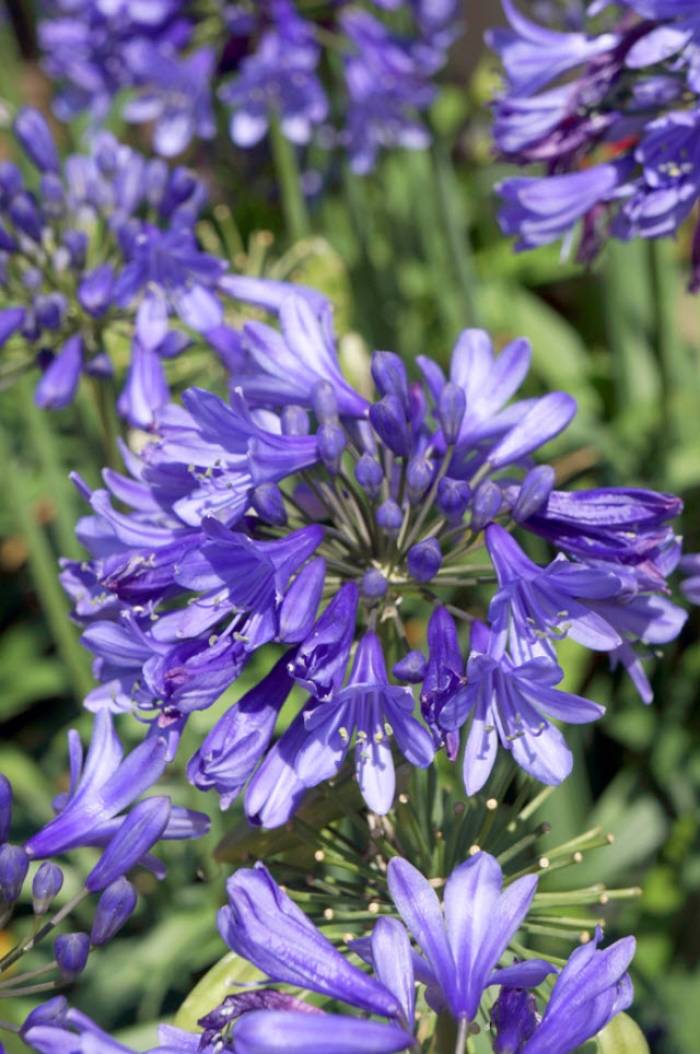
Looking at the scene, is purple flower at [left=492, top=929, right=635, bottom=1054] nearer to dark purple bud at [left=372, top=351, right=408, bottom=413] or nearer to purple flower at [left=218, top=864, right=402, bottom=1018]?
purple flower at [left=218, top=864, right=402, bottom=1018]

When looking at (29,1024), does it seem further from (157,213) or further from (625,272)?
(625,272)

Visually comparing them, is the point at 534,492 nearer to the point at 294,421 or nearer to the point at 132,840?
the point at 294,421

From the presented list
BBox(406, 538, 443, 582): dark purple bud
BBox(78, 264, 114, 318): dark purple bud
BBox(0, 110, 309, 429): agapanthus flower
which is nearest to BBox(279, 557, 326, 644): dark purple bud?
BBox(406, 538, 443, 582): dark purple bud

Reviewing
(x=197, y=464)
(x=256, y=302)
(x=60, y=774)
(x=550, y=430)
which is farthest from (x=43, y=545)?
(x=550, y=430)

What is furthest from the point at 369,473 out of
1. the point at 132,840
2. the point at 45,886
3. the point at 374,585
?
the point at 45,886

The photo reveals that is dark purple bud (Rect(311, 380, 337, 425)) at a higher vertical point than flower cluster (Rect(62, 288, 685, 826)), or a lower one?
higher

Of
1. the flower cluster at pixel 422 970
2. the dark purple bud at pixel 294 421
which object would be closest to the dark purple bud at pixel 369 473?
the dark purple bud at pixel 294 421
